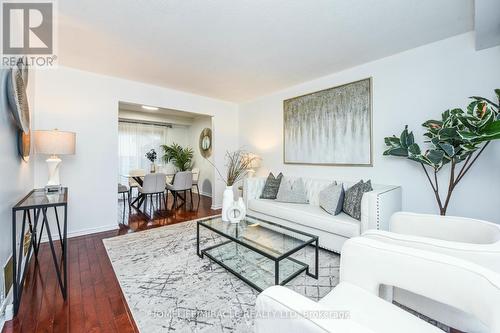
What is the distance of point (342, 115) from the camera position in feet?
9.94

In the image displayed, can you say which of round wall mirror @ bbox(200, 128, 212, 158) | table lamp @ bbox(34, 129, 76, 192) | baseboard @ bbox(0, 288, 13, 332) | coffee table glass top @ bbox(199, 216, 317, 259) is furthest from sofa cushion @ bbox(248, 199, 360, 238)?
round wall mirror @ bbox(200, 128, 212, 158)

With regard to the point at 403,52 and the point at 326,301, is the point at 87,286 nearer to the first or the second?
the point at 326,301

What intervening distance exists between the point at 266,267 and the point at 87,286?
1570 mm

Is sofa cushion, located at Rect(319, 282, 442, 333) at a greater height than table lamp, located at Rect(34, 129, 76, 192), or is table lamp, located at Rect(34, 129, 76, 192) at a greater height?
table lamp, located at Rect(34, 129, 76, 192)

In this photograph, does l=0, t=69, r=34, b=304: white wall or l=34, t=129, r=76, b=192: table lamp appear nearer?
l=0, t=69, r=34, b=304: white wall

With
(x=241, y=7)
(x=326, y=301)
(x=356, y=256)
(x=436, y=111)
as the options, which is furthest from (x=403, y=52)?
(x=326, y=301)

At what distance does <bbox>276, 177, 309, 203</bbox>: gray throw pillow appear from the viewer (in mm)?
3104

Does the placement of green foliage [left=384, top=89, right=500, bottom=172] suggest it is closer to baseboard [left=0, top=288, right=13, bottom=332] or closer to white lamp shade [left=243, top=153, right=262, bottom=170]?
white lamp shade [left=243, top=153, right=262, bottom=170]

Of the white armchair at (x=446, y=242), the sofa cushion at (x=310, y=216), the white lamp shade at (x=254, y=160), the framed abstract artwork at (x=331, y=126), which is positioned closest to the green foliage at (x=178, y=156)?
the white lamp shade at (x=254, y=160)

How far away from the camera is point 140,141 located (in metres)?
6.23

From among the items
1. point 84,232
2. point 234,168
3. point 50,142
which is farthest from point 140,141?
point 50,142

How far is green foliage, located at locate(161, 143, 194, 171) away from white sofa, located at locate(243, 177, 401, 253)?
3.78 meters

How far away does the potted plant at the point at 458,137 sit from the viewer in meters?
1.64

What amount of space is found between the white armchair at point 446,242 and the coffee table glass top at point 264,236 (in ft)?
2.19
